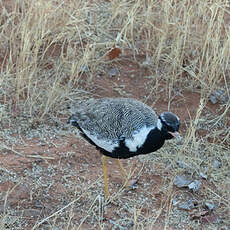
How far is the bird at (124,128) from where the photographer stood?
3744 millimetres

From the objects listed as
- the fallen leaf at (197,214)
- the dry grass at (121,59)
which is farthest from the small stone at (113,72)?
the fallen leaf at (197,214)

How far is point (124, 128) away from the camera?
3785 millimetres

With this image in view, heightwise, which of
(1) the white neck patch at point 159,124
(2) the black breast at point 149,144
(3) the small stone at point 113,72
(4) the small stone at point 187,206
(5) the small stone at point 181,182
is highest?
(1) the white neck patch at point 159,124

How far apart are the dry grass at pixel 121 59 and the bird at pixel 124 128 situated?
37cm

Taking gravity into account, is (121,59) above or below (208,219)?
above

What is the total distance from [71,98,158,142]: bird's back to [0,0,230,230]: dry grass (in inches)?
18.2

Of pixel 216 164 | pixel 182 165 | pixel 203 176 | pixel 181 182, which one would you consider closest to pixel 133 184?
pixel 181 182

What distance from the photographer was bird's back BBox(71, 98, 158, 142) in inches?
149

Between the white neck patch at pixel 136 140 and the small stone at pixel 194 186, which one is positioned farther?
the small stone at pixel 194 186

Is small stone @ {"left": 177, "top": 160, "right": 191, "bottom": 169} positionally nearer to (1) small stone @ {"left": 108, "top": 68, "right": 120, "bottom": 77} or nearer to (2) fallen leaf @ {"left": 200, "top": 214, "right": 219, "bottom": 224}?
(2) fallen leaf @ {"left": 200, "top": 214, "right": 219, "bottom": 224}

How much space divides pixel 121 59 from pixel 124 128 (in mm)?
1884

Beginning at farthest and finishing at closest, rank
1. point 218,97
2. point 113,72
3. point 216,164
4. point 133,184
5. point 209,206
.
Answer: point 113,72
point 218,97
point 216,164
point 133,184
point 209,206

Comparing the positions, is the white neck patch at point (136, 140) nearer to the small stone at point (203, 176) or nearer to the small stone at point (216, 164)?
the small stone at point (203, 176)

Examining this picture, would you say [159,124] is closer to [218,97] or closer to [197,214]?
[197,214]
